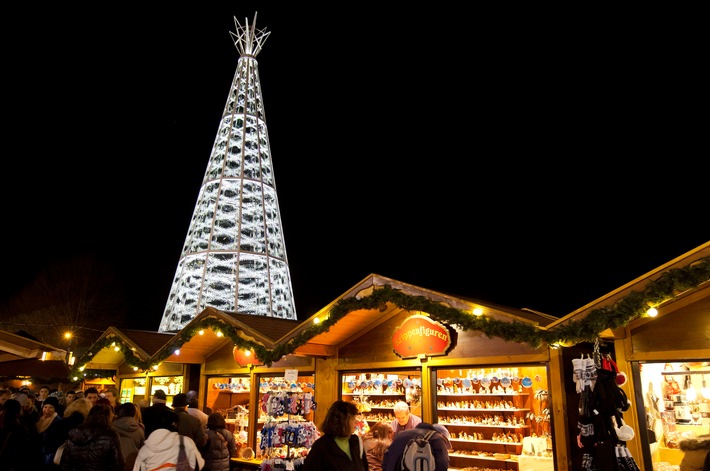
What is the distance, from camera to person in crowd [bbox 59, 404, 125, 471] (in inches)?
205

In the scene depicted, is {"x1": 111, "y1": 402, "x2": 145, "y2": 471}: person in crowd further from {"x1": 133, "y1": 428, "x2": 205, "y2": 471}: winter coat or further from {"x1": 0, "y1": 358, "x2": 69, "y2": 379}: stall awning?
{"x1": 0, "y1": 358, "x2": 69, "y2": 379}: stall awning

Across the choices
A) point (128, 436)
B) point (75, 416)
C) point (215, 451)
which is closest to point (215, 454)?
point (215, 451)

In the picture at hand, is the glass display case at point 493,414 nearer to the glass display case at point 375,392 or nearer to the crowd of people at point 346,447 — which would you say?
the glass display case at point 375,392

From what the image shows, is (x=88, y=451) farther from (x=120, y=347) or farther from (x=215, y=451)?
(x=120, y=347)

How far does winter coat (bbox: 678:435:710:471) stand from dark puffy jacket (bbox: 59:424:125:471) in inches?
209

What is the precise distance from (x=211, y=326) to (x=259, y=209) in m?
12.4

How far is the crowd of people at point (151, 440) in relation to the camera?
433 centimetres

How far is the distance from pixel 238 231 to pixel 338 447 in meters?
18.6

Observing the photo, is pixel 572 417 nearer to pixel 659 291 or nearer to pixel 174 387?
pixel 659 291

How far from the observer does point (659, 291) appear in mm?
6039

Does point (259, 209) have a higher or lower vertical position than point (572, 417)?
higher

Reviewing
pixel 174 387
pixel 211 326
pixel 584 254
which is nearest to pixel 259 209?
pixel 174 387

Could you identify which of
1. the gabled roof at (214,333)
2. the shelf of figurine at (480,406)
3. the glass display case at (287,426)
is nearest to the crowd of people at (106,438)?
the glass display case at (287,426)

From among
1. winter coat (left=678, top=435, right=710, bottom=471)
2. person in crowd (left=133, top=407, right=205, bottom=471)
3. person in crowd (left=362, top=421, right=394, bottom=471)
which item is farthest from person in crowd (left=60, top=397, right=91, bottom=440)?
winter coat (left=678, top=435, right=710, bottom=471)
